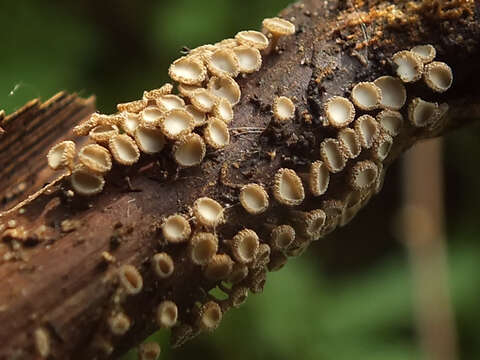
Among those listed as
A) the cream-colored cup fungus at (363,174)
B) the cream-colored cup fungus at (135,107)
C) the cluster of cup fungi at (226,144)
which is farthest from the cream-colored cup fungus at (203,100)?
the cream-colored cup fungus at (363,174)

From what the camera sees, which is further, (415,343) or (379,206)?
(379,206)

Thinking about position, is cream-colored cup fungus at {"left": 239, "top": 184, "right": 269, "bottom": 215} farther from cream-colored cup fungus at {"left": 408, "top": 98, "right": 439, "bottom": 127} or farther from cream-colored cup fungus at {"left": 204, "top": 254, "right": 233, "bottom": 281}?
cream-colored cup fungus at {"left": 408, "top": 98, "right": 439, "bottom": 127}

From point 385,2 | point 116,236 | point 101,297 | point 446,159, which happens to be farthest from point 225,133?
point 446,159

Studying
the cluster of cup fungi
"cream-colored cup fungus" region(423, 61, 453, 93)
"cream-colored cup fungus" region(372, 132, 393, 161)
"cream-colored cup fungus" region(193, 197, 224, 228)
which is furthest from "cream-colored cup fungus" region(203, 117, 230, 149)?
"cream-colored cup fungus" region(423, 61, 453, 93)

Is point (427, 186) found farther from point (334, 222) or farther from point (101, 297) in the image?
point (101, 297)

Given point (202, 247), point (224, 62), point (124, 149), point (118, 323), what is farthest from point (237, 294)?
point (224, 62)
